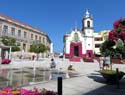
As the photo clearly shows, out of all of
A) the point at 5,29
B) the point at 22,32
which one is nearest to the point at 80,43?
the point at 22,32

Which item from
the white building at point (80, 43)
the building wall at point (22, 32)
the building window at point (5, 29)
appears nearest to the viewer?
the building window at point (5, 29)

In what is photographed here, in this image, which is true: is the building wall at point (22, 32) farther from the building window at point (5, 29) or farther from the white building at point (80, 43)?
the white building at point (80, 43)

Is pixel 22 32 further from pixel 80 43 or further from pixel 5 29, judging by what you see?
pixel 80 43

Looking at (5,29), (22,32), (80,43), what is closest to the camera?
(5,29)

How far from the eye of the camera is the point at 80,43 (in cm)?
5991

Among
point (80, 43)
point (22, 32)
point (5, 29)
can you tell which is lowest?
point (80, 43)

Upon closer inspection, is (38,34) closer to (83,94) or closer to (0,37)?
(0,37)

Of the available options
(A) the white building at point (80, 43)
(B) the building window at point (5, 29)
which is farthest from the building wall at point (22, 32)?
(A) the white building at point (80, 43)

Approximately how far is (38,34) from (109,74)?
188 ft

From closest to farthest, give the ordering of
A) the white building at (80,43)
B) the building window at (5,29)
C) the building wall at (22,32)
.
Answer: the building window at (5,29) < the building wall at (22,32) < the white building at (80,43)

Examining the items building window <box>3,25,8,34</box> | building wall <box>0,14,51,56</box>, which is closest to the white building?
building wall <box>0,14,51,56</box>

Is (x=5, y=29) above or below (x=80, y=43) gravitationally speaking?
above

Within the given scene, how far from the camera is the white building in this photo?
59594 mm

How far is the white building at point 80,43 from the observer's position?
196 ft
